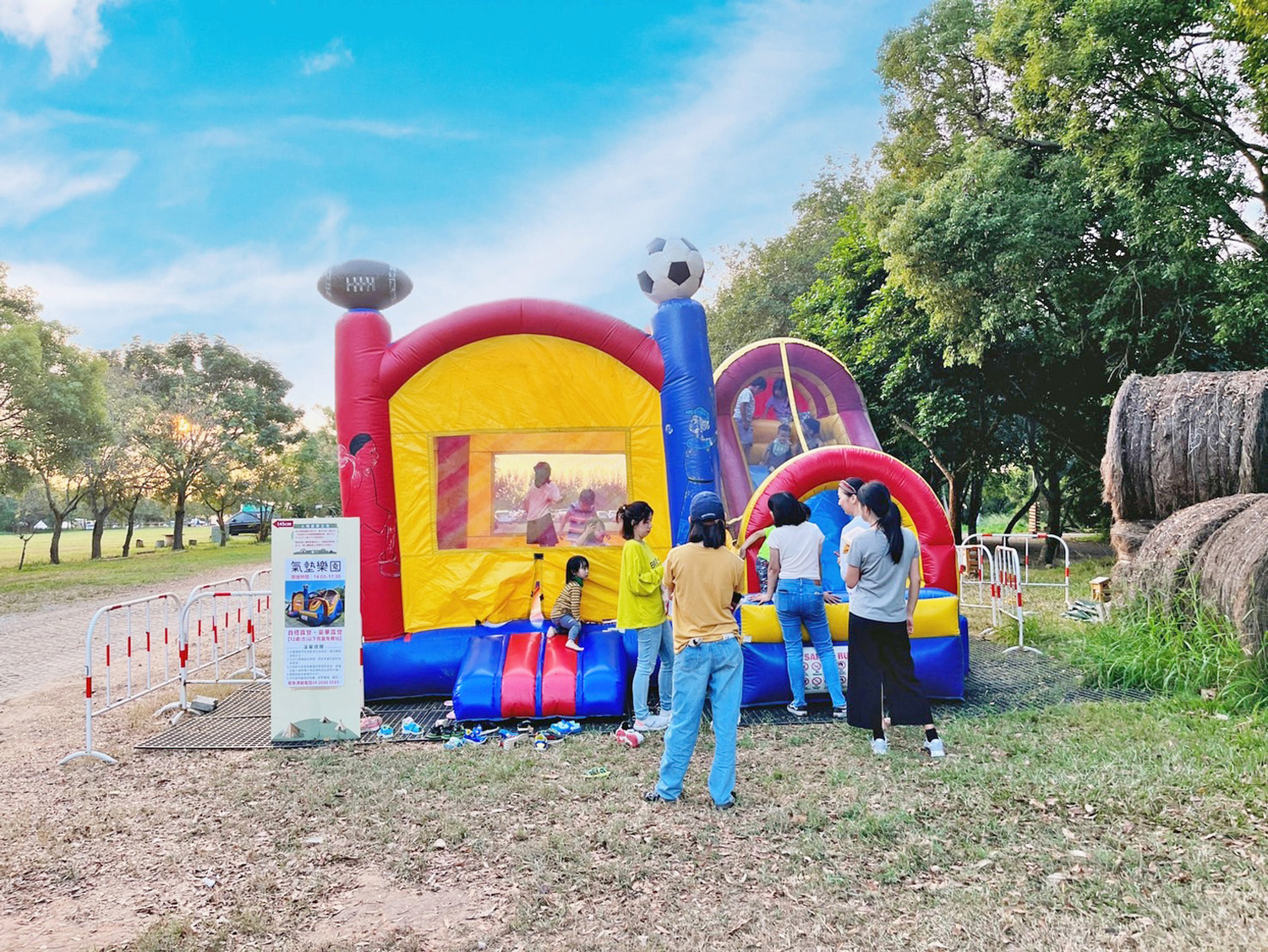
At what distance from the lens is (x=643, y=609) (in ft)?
18.0

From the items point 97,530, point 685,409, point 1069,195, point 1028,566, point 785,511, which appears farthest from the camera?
point 97,530

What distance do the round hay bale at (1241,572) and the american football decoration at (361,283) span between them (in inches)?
288

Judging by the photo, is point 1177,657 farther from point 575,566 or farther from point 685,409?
point 575,566

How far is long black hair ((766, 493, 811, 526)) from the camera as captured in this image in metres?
5.98

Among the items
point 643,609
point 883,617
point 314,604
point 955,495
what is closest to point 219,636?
point 314,604

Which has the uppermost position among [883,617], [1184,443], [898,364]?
[898,364]

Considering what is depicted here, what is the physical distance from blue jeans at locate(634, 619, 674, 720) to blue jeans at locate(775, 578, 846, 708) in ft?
3.07

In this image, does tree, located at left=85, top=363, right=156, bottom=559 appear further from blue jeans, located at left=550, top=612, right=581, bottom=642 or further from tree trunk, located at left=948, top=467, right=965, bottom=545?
tree trunk, located at left=948, top=467, right=965, bottom=545

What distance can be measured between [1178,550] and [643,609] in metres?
5.17

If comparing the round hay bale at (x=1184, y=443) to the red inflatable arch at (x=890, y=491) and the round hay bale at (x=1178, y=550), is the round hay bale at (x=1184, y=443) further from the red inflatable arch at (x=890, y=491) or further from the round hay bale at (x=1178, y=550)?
the red inflatable arch at (x=890, y=491)

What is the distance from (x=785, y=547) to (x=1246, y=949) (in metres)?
3.49

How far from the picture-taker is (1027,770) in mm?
4754

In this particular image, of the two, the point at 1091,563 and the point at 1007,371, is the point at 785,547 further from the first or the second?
the point at 1091,563

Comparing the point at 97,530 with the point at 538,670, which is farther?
the point at 97,530
